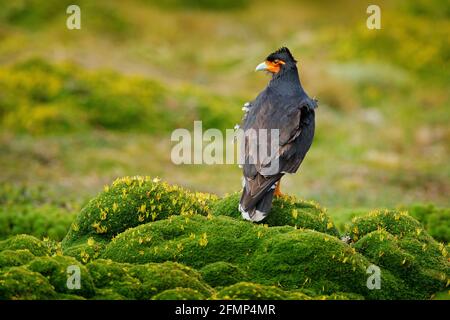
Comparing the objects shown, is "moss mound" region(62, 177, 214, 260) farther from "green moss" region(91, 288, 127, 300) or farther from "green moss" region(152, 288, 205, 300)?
"green moss" region(152, 288, 205, 300)

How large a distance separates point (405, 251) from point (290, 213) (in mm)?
1880

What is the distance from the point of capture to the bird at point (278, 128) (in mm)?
10961

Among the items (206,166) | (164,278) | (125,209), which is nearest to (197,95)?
(206,166)

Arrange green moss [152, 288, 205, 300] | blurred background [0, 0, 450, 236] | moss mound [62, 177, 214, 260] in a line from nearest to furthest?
green moss [152, 288, 205, 300], moss mound [62, 177, 214, 260], blurred background [0, 0, 450, 236]

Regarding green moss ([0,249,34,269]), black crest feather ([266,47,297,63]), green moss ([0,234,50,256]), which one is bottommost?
green moss ([0,249,34,269])

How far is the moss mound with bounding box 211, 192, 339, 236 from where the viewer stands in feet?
37.2

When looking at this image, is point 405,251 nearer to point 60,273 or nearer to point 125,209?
point 125,209

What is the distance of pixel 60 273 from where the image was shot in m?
8.79

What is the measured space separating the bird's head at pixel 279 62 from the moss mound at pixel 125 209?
273 cm

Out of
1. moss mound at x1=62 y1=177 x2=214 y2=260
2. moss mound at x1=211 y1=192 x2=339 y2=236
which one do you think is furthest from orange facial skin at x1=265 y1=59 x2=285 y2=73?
moss mound at x1=62 y1=177 x2=214 y2=260

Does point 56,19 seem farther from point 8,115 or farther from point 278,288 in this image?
point 278,288

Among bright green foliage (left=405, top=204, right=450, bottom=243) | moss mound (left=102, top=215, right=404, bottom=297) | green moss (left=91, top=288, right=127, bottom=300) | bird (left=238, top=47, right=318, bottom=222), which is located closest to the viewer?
green moss (left=91, top=288, right=127, bottom=300)

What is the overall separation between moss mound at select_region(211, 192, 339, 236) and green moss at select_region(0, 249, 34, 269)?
342cm

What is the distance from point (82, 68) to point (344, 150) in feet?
44.9
